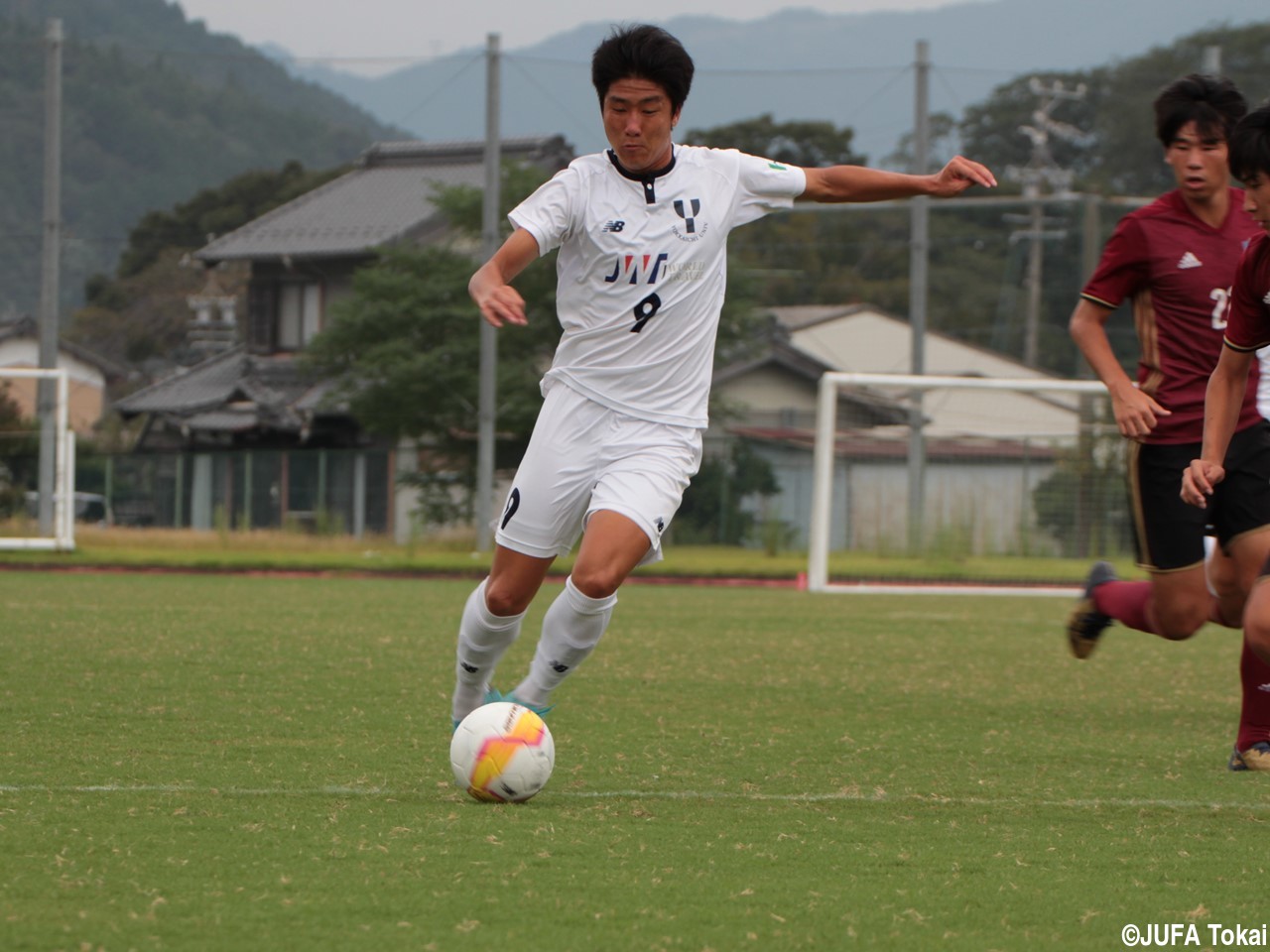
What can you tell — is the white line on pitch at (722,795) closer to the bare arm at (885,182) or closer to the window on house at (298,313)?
the bare arm at (885,182)

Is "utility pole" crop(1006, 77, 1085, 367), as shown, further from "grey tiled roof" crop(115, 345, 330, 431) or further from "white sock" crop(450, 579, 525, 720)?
"white sock" crop(450, 579, 525, 720)

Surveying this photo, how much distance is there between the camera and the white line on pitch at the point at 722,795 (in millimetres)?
4887

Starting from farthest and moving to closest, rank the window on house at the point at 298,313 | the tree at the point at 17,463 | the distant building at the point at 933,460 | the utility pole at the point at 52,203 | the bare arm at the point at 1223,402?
the window on house at the point at 298,313 → the utility pole at the point at 52,203 → the tree at the point at 17,463 → the distant building at the point at 933,460 → the bare arm at the point at 1223,402

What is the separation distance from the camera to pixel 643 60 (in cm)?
528

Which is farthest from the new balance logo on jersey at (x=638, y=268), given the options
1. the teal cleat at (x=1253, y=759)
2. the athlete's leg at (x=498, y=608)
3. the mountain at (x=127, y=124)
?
the mountain at (x=127, y=124)

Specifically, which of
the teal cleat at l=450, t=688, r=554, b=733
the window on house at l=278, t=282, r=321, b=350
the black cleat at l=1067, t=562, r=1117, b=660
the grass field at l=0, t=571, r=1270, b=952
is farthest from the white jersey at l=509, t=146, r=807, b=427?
the window on house at l=278, t=282, r=321, b=350

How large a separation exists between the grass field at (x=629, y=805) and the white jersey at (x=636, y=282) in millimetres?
A: 1272

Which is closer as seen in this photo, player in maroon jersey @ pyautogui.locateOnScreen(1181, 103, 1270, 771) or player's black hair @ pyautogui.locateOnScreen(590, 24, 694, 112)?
player in maroon jersey @ pyautogui.locateOnScreen(1181, 103, 1270, 771)

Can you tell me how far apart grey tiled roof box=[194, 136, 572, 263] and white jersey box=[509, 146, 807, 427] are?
105ft

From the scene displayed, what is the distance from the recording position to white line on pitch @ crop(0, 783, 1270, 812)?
4.89 meters

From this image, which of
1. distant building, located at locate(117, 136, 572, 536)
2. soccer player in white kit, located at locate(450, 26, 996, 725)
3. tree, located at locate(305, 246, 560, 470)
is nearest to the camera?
soccer player in white kit, located at locate(450, 26, 996, 725)

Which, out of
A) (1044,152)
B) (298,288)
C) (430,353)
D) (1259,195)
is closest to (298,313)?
(298,288)

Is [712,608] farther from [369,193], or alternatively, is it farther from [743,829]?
[369,193]

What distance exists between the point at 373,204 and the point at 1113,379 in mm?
33741
